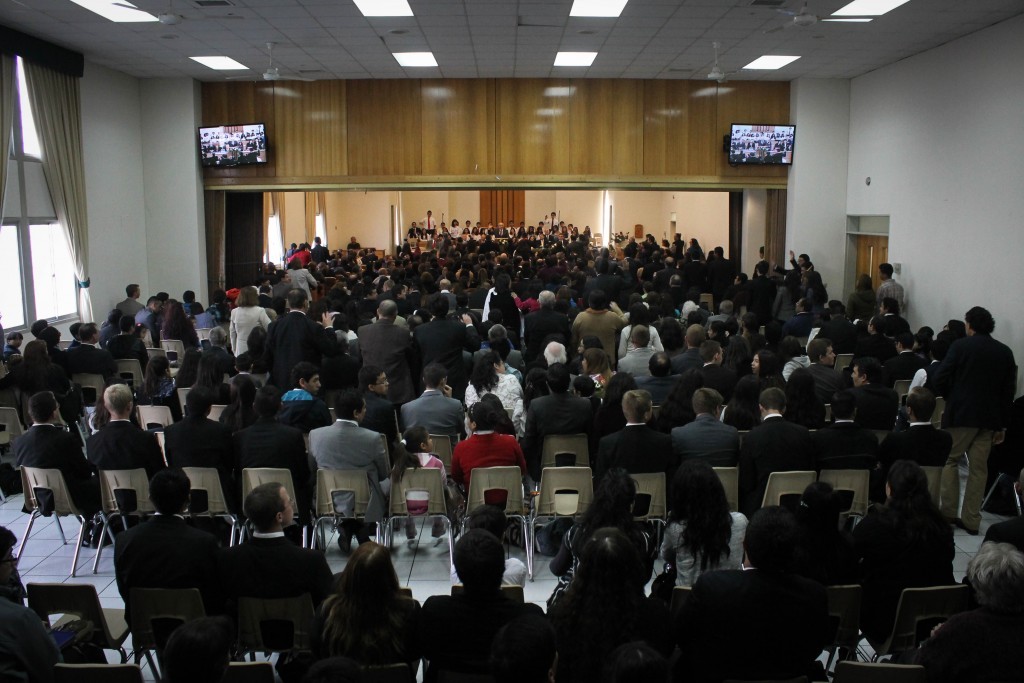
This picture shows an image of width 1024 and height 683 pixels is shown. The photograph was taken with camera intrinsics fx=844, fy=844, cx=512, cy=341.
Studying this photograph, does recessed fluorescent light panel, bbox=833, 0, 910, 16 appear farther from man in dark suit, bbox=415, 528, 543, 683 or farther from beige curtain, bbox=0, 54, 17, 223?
beige curtain, bbox=0, 54, 17, 223

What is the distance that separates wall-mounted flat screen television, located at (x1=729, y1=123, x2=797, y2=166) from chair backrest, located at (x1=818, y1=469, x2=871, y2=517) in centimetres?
1010

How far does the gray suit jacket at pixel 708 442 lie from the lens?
5477 mm

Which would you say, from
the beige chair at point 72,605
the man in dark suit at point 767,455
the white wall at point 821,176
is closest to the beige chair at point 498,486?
the man in dark suit at point 767,455

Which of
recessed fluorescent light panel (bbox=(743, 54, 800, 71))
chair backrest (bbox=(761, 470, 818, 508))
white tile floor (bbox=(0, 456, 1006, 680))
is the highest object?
recessed fluorescent light panel (bbox=(743, 54, 800, 71))

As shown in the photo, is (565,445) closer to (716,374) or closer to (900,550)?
(716,374)

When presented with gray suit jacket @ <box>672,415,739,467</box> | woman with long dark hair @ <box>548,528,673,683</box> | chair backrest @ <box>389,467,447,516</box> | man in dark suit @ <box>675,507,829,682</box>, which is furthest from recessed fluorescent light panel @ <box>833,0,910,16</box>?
woman with long dark hair @ <box>548,528,673,683</box>

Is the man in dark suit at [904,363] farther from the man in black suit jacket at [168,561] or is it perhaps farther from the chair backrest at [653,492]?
the man in black suit jacket at [168,561]

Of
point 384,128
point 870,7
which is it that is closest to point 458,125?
point 384,128

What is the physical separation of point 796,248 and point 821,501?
453 inches

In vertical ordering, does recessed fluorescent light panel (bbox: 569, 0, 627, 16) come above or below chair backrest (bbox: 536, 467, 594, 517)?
above

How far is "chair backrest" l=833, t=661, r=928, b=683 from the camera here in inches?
121

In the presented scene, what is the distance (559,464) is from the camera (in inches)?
241

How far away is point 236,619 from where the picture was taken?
4078 mm

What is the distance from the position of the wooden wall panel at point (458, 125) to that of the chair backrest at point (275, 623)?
11.6 metres
